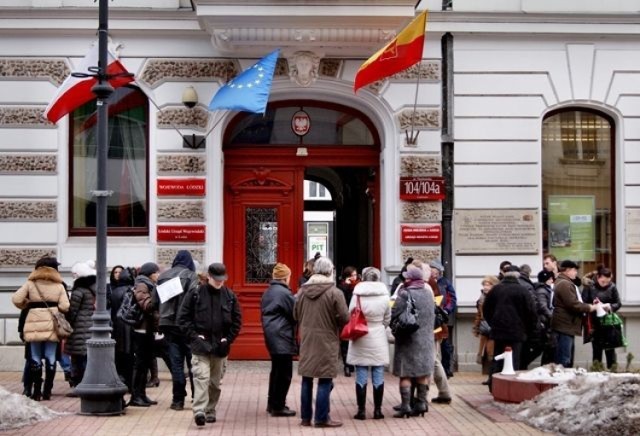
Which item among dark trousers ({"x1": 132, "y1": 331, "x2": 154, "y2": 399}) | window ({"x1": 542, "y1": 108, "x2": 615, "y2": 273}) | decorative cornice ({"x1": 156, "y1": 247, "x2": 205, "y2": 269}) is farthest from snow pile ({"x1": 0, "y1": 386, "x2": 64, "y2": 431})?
window ({"x1": 542, "y1": 108, "x2": 615, "y2": 273})

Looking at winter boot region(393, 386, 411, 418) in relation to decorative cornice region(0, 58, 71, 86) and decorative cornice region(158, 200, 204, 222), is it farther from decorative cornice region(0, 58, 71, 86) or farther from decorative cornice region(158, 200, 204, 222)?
decorative cornice region(0, 58, 71, 86)

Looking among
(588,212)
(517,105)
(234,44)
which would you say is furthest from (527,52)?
(234,44)

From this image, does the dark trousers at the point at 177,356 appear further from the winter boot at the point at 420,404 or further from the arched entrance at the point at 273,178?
the arched entrance at the point at 273,178

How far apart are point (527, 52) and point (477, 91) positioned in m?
1.07

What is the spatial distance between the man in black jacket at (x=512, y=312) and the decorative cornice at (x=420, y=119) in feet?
14.0

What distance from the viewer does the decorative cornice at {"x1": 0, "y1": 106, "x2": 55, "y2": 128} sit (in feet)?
58.7

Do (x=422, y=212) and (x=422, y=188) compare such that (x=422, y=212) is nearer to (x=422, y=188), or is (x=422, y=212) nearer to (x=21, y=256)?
(x=422, y=188)

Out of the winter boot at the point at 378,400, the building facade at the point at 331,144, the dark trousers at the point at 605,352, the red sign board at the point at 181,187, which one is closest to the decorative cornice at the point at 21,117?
the building facade at the point at 331,144

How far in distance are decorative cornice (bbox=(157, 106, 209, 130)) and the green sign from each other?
19.7 feet

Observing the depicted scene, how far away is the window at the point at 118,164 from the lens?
60.1ft

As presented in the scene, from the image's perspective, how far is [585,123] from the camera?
19.0 metres

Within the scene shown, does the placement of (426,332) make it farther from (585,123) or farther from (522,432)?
(585,123)

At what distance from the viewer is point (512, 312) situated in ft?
47.6

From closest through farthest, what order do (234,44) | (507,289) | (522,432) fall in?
1. (522,432)
2. (507,289)
3. (234,44)
